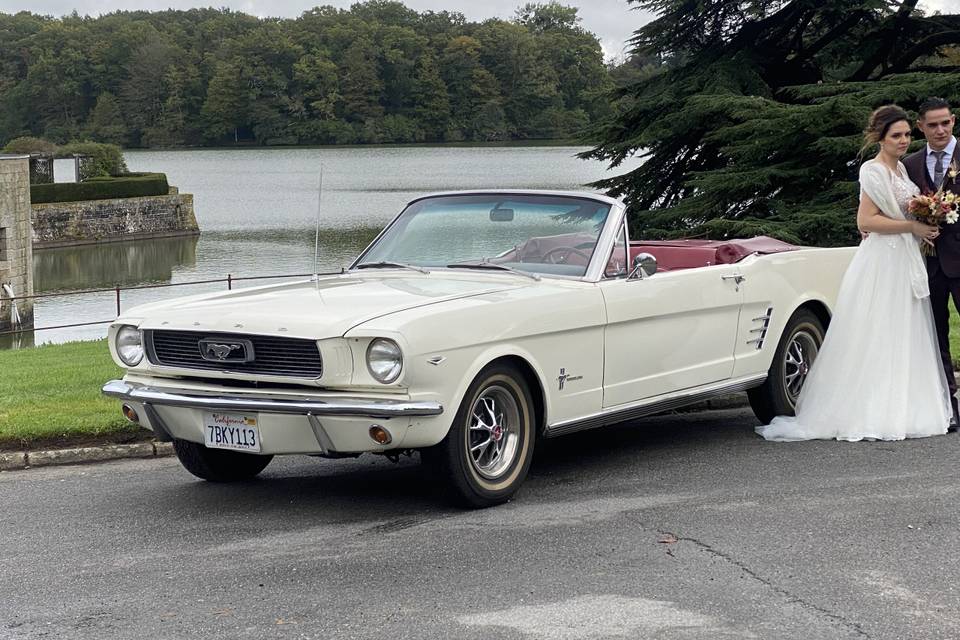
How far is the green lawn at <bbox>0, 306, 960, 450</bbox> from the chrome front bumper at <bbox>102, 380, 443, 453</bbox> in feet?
7.43

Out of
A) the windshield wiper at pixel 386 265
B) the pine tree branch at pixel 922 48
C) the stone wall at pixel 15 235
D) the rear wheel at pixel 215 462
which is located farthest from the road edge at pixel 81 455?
the stone wall at pixel 15 235

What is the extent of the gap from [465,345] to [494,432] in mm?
552

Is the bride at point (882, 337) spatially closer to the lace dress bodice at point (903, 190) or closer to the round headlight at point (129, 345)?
the lace dress bodice at point (903, 190)

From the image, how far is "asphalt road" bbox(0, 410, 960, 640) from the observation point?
4.61m

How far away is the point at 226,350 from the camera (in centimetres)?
603

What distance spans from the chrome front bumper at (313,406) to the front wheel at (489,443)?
0.31m

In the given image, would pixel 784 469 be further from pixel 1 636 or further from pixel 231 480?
pixel 1 636

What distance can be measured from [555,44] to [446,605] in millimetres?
146810

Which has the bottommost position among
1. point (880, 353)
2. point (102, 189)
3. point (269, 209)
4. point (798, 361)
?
point (269, 209)

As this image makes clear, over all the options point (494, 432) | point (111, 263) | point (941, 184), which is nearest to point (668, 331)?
point (494, 432)

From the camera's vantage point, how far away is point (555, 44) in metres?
148

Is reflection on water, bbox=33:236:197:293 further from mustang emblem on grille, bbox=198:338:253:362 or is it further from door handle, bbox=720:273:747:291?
mustang emblem on grille, bbox=198:338:253:362

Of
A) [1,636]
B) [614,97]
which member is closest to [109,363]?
[1,636]

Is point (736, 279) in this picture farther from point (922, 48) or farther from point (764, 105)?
point (922, 48)
